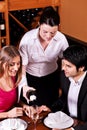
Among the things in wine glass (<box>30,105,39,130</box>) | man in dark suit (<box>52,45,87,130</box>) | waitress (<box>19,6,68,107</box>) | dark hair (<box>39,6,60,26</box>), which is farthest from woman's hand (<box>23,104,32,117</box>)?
dark hair (<box>39,6,60,26</box>)

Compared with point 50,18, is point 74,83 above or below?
below

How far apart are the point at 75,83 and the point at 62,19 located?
210 centimetres

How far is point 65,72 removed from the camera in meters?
2.33

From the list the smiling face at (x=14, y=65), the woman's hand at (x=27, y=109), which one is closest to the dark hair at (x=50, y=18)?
the smiling face at (x=14, y=65)

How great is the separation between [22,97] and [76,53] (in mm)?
624

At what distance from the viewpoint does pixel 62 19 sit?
431 cm

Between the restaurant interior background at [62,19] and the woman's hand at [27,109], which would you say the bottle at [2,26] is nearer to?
the restaurant interior background at [62,19]

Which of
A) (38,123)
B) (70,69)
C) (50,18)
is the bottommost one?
(38,123)

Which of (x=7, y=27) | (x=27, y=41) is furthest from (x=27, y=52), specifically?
(x=7, y=27)

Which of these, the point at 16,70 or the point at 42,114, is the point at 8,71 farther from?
the point at 42,114

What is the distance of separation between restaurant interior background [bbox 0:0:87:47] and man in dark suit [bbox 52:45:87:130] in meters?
1.51

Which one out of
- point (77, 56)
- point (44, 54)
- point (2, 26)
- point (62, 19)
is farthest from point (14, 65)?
point (62, 19)

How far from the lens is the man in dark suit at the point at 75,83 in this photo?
2279 mm

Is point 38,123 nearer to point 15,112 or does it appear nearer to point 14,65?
point 15,112
